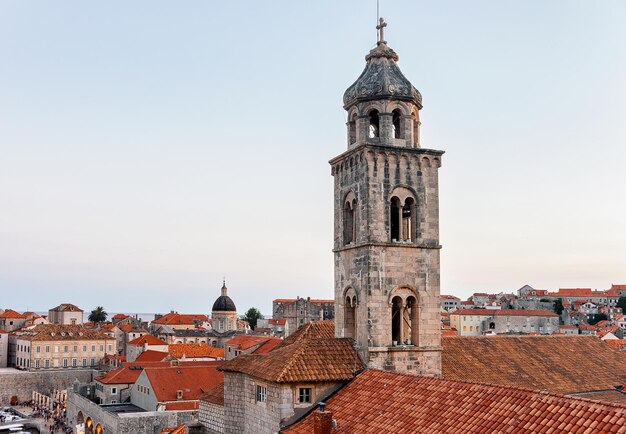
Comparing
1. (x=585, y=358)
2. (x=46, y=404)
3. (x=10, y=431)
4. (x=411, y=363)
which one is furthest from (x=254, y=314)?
(x=411, y=363)

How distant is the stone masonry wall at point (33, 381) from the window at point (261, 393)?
67.4 m

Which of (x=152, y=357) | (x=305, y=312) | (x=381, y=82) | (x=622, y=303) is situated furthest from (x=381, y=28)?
(x=622, y=303)

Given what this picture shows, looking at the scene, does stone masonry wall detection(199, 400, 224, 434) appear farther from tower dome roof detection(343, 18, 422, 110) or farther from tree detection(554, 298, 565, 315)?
tree detection(554, 298, 565, 315)

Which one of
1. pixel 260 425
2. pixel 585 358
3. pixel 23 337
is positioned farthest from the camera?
pixel 23 337

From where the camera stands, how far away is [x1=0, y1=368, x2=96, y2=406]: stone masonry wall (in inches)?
3103

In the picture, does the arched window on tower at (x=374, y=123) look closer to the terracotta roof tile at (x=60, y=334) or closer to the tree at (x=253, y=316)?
the terracotta roof tile at (x=60, y=334)

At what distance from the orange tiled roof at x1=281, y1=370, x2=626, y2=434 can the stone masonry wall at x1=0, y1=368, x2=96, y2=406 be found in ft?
231

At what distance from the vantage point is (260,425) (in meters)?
18.7

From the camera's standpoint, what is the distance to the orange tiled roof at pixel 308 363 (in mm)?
17875

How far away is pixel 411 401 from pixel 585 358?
19006mm

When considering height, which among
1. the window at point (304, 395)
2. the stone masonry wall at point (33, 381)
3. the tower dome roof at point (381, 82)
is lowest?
the stone masonry wall at point (33, 381)

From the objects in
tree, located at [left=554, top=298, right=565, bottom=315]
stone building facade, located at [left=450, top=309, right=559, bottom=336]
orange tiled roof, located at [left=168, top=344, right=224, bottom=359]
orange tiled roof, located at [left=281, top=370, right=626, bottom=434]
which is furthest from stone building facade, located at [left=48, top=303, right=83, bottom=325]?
orange tiled roof, located at [left=281, top=370, right=626, bottom=434]

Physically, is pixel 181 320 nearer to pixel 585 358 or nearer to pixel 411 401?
pixel 585 358

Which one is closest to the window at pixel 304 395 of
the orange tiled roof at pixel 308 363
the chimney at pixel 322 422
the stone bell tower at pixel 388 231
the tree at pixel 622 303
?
the orange tiled roof at pixel 308 363
